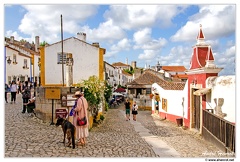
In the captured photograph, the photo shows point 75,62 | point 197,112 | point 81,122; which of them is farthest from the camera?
point 75,62

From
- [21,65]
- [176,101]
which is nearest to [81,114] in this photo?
[176,101]

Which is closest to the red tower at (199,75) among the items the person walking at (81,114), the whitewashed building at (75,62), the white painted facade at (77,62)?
the person walking at (81,114)

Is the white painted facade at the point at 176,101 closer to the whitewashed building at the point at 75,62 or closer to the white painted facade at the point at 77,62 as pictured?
the whitewashed building at the point at 75,62

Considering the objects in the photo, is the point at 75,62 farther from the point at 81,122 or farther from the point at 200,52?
the point at 81,122

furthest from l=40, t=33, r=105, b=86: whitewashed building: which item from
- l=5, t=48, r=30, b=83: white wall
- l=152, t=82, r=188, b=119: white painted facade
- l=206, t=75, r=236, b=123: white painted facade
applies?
l=206, t=75, r=236, b=123: white painted facade

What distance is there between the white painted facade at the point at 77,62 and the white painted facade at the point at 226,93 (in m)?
8.18

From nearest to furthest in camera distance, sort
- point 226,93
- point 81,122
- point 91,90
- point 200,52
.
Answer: point 81,122 < point 226,93 < point 91,90 < point 200,52

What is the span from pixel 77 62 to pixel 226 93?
396 inches

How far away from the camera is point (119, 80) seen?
162 feet

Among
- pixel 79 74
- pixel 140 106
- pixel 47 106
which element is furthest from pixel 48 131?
pixel 140 106

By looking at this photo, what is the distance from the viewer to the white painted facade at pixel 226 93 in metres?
8.98

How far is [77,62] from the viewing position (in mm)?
16984

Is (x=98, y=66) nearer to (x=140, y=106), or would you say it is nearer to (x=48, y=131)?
(x=48, y=131)

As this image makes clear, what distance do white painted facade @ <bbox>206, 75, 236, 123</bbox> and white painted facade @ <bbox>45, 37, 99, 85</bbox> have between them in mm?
8176
